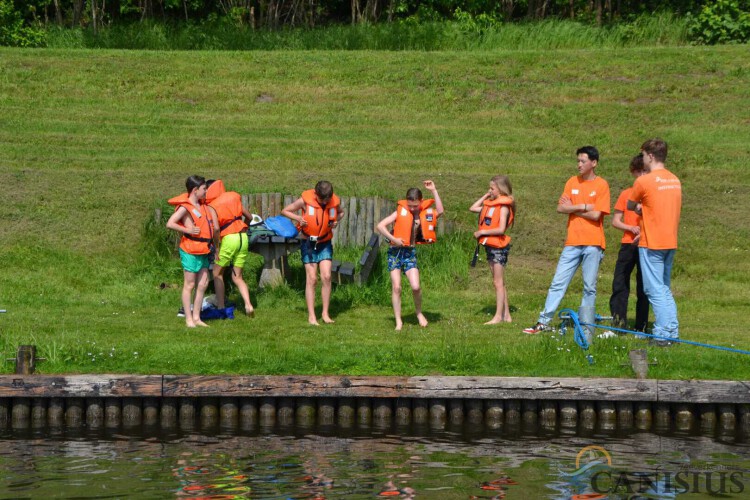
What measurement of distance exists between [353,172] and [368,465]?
1198 centimetres

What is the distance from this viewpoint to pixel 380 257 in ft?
54.5

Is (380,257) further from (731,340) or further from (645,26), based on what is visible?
(645,26)

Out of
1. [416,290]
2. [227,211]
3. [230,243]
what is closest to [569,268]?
[416,290]

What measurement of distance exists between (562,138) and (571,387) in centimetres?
1327

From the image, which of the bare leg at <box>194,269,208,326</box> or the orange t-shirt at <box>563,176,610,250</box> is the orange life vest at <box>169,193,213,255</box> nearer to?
the bare leg at <box>194,269,208,326</box>

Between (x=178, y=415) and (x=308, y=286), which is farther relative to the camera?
(x=308, y=286)

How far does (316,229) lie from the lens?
46.0ft

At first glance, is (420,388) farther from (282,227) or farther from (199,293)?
(282,227)

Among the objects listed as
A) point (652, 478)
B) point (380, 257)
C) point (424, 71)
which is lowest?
point (652, 478)

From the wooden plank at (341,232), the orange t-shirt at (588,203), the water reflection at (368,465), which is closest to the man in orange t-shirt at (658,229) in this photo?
the orange t-shirt at (588,203)

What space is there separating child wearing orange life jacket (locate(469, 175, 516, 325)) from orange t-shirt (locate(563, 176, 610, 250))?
3.72 feet

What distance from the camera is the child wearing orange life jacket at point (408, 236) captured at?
1386cm

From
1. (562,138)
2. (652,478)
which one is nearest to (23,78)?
(562,138)

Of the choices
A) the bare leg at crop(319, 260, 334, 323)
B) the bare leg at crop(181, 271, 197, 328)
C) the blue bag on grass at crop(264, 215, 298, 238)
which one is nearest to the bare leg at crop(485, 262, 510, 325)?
the bare leg at crop(319, 260, 334, 323)
